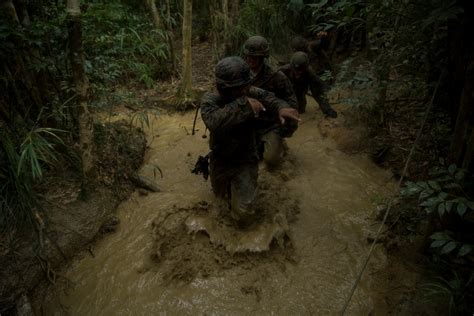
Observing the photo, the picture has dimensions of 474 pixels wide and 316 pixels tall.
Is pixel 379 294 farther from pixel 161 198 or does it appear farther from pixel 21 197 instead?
pixel 21 197

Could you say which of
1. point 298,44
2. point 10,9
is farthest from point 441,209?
point 298,44

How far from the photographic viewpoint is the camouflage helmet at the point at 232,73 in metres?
2.82

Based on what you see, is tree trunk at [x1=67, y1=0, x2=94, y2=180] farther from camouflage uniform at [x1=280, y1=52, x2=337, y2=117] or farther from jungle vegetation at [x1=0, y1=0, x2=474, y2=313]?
camouflage uniform at [x1=280, y1=52, x2=337, y2=117]

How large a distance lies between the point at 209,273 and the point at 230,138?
1.27m

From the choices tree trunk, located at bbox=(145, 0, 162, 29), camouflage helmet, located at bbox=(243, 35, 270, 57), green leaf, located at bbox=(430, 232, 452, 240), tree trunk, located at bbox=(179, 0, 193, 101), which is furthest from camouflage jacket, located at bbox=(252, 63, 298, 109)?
tree trunk, located at bbox=(145, 0, 162, 29)

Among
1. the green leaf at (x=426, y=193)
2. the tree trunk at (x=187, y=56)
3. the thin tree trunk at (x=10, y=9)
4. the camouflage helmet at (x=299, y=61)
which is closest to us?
the green leaf at (x=426, y=193)

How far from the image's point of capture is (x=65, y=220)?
127 inches

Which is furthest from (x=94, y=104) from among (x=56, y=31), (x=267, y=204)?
(x=267, y=204)

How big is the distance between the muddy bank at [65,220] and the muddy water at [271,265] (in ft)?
0.52

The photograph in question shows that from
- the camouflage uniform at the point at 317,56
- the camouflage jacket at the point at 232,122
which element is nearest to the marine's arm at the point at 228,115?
the camouflage jacket at the point at 232,122

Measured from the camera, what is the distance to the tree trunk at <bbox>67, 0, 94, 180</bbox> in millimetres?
3027

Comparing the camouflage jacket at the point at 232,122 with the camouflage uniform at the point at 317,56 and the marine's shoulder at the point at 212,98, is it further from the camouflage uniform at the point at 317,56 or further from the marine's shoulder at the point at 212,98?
the camouflage uniform at the point at 317,56

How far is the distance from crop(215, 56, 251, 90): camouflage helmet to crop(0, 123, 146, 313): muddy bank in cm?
193

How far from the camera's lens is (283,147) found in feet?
15.3
